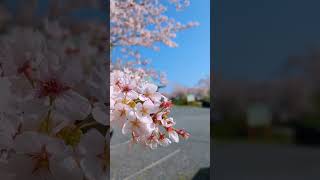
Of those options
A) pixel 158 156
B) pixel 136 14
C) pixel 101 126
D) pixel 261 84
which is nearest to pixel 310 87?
pixel 261 84

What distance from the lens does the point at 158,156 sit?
2385mm

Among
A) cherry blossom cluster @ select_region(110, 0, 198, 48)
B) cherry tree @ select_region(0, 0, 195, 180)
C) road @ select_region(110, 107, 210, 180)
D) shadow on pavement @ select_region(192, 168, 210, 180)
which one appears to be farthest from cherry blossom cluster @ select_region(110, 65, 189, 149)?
cherry blossom cluster @ select_region(110, 0, 198, 48)

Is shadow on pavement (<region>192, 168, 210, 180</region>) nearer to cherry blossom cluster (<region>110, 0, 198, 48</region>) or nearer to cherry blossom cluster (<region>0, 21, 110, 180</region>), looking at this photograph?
cherry blossom cluster (<region>110, 0, 198, 48</region>)

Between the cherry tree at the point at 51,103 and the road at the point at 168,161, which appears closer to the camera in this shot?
the cherry tree at the point at 51,103

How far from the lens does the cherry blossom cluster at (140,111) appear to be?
0.37 meters

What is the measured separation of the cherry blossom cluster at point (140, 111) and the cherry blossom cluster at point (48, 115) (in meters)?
0.08

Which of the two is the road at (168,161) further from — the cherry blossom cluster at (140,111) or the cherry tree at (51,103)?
the cherry tree at (51,103)

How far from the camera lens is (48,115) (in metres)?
0.26

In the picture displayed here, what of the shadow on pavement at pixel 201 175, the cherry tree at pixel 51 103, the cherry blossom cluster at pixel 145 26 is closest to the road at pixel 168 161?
the shadow on pavement at pixel 201 175

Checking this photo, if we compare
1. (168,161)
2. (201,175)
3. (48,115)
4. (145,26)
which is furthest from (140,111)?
(145,26)

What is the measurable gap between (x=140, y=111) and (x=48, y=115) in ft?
0.45

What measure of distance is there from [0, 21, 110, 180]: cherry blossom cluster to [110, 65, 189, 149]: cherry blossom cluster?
0.08 metres

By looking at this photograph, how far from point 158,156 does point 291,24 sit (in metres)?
1.86

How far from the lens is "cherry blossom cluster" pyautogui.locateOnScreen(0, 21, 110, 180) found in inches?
9.5
